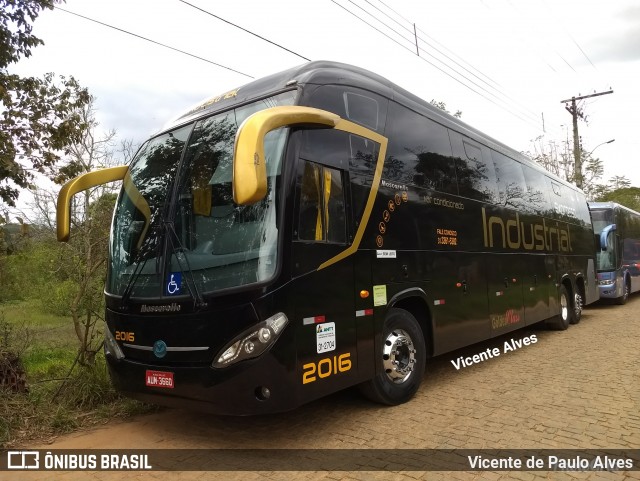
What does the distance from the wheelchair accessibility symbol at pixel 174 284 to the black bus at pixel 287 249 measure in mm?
19

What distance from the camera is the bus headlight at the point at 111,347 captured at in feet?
15.4

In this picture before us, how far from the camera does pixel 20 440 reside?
4680 millimetres

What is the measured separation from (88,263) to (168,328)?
10.4ft

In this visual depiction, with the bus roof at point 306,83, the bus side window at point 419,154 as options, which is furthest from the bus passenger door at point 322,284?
the bus side window at point 419,154

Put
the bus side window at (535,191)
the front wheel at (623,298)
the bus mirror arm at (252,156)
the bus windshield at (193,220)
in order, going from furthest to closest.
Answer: the front wheel at (623,298)
the bus side window at (535,191)
the bus windshield at (193,220)
the bus mirror arm at (252,156)

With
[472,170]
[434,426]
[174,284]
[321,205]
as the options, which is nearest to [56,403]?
[174,284]

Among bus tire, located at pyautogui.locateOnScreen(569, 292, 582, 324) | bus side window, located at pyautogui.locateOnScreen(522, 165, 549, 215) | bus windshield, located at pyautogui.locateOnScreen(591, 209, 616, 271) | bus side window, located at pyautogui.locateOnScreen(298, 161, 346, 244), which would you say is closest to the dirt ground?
bus side window, located at pyautogui.locateOnScreen(298, 161, 346, 244)

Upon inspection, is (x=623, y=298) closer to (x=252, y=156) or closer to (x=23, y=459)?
(x=252, y=156)

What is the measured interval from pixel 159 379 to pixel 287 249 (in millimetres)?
1624

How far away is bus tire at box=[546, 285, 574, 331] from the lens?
11.2 m

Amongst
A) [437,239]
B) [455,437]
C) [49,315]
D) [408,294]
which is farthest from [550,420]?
[49,315]

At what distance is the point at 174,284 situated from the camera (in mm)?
4281

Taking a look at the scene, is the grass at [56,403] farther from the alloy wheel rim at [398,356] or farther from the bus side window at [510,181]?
the bus side window at [510,181]

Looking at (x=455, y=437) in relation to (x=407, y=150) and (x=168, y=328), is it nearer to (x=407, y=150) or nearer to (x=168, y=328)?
(x=168, y=328)
